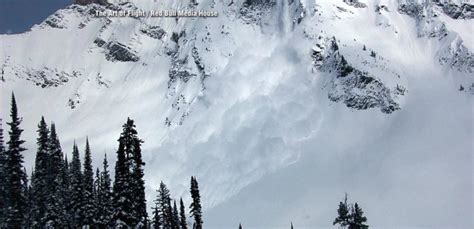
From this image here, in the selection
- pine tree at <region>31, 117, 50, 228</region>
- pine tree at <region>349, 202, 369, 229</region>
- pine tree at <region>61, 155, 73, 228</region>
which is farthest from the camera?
pine tree at <region>61, 155, 73, 228</region>

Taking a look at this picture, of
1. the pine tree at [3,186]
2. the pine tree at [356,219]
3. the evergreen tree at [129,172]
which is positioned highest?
the pine tree at [3,186]

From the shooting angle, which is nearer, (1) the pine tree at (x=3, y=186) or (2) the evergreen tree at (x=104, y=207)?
(1) the pine tree at (x=3, y=186)

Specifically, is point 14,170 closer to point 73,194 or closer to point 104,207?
point 104,207

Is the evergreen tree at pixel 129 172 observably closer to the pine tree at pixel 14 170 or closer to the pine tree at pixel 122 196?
the pine tree at pixel 122 196

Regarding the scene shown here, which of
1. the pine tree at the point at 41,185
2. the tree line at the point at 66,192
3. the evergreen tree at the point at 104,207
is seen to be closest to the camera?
the tree line at the point at 66,192

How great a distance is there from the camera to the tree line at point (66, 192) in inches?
2466

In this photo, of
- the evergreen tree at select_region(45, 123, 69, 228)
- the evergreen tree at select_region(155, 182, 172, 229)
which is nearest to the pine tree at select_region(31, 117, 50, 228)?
the evergreen tree at select_region(45, 123, 69, 228)

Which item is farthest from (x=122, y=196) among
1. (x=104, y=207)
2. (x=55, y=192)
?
(x=55, y=192)

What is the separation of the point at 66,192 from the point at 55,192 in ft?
14.7

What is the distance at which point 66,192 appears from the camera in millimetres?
92188

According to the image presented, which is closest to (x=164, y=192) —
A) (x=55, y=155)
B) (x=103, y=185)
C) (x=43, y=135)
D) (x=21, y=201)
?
(x=103, y=185)

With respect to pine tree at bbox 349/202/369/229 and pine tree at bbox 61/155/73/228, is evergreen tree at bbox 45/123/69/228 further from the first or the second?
pine tree at bbox 349/202/369/229

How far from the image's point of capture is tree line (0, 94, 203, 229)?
6262 centimetres

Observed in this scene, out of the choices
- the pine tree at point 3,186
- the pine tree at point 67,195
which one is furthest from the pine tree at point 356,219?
the pine tree at point 67,195
